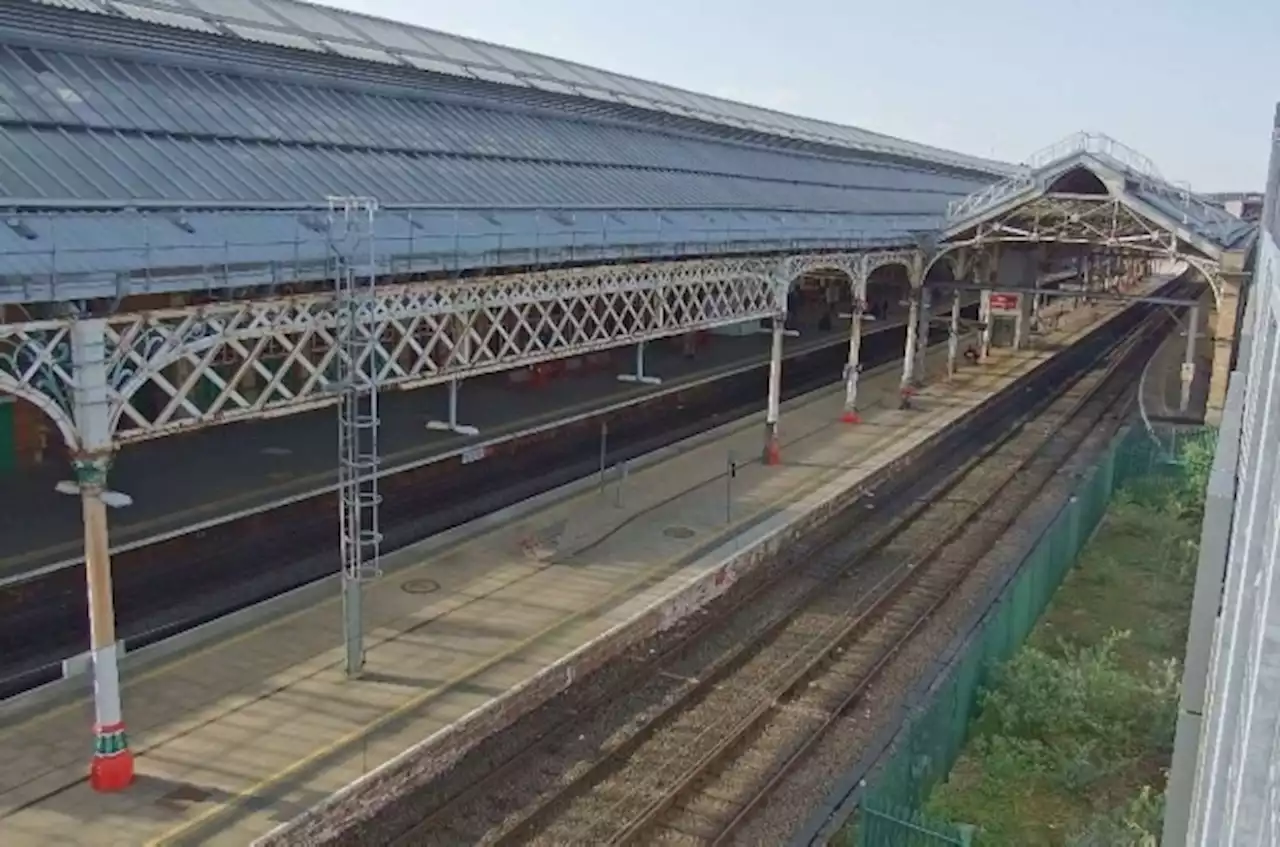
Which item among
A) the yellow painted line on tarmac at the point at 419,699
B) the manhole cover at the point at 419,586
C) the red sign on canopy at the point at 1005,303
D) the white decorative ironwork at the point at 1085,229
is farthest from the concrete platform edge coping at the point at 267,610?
the red sign on canopy at the point at 1005,303

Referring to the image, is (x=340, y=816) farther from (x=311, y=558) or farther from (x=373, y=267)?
(x=311, y=558)

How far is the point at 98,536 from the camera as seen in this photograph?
43.1ft

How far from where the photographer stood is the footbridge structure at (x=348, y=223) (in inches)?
524

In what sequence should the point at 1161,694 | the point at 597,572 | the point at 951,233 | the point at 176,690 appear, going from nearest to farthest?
the point at 176,690 < the point at 1161,694 < the point at 597,572 < the point at 951,233

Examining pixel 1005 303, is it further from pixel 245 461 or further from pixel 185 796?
pixel 185 796

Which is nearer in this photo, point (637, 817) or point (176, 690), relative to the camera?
point (637, 817)

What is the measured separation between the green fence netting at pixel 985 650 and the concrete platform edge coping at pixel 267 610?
949cm

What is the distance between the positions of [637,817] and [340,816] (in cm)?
341

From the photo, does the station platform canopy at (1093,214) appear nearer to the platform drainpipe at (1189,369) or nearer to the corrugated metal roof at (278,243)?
the platform drainpipe at (1189,369)

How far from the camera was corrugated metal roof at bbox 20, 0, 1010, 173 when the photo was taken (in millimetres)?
25156

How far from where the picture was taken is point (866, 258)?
35.8m

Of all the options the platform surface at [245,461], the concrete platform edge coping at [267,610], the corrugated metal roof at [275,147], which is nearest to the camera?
the concrete platform edge coping at [267,610]

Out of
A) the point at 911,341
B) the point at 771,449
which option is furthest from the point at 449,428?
the point at 911,341

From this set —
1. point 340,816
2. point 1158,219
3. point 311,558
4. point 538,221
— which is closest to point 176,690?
point 340,816
